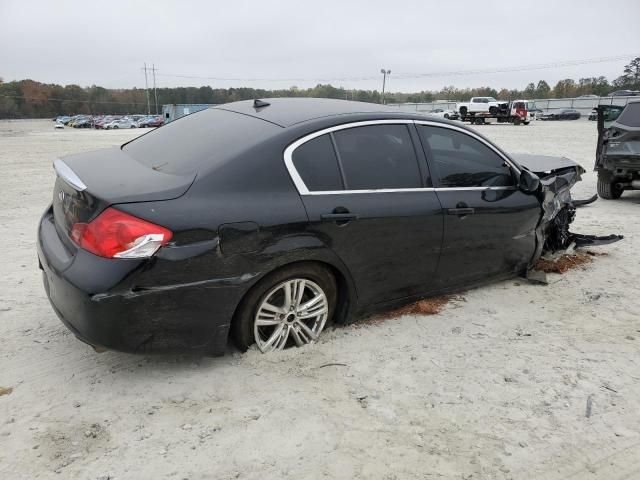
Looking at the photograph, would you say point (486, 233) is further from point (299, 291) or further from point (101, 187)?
point (101, 187)

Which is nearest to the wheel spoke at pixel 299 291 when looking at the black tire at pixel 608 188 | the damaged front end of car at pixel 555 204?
the damaged front end of car at pixel 555 204

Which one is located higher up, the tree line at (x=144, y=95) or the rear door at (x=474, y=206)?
the tree line at (x=144, y=95)

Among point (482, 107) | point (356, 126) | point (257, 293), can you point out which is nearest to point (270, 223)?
point (257, 293)

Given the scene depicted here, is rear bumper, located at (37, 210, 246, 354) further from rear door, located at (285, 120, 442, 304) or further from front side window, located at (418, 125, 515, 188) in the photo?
front side window, located at (418, 125, 515, 188)

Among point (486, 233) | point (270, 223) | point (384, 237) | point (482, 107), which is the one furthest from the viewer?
point (482, 107)

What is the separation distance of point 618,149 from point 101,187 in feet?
27.2

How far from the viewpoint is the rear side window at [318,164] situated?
10.4 feet

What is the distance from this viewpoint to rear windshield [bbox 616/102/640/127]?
27.2ft

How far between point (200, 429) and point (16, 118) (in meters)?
121

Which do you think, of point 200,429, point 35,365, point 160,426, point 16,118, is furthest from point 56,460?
point 16,118

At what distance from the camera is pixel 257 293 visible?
9.93ft

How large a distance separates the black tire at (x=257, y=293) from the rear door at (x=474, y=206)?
44.3 inches

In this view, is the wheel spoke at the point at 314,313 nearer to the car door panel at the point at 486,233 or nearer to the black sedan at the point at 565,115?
the car door panel at the point at 486,233

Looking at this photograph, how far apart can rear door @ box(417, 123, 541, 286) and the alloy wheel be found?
110 centimetres
